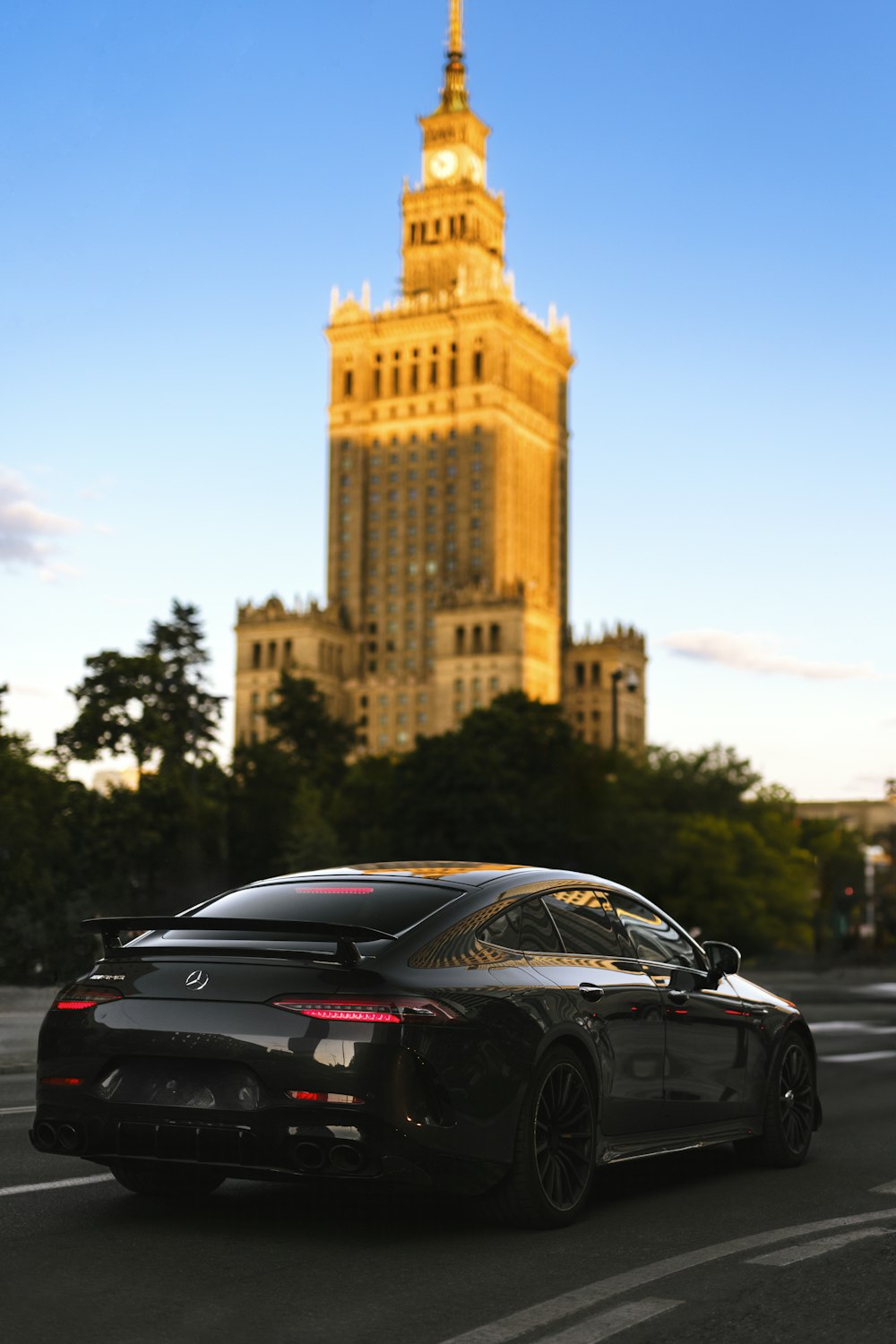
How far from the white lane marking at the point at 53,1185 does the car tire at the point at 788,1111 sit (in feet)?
10.5

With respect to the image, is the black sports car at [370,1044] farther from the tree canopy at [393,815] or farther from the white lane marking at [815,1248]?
the tree canopy at [393,815]

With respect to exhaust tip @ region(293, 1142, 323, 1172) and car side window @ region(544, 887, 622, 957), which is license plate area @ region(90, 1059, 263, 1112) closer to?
exhaust tip @ region(293, 1142, 323, 1172)

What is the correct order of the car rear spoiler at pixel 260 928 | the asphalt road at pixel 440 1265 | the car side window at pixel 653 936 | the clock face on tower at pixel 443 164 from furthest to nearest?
the clock face on tower at pixel 443 164, the car side window at pixel 653 936, the car rear spoiler at pixel 260 928, the asphalt road at pixel 440 1265

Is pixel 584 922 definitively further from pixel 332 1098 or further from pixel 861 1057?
pixel 861 1057

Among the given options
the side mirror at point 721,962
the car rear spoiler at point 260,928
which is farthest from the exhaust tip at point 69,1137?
the side mirror at point 721,962

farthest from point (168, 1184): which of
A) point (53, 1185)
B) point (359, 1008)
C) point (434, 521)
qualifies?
point (434, 521)

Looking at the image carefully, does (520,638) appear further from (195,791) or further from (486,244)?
(195,791)

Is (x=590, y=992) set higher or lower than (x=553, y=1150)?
higher

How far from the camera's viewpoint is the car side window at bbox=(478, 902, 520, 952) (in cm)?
681

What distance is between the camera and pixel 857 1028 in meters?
22.7

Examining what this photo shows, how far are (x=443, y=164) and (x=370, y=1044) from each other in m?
197

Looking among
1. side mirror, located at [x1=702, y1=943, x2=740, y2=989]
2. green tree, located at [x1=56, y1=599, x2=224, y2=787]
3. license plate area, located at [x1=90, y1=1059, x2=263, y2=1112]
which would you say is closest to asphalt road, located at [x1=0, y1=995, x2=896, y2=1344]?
license plate area, located at [x1=90, y1=1059, x2=263, y2=1112]

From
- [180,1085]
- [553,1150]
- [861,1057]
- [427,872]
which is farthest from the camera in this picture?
[861,1057]

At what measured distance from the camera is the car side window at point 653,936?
7879 mm
